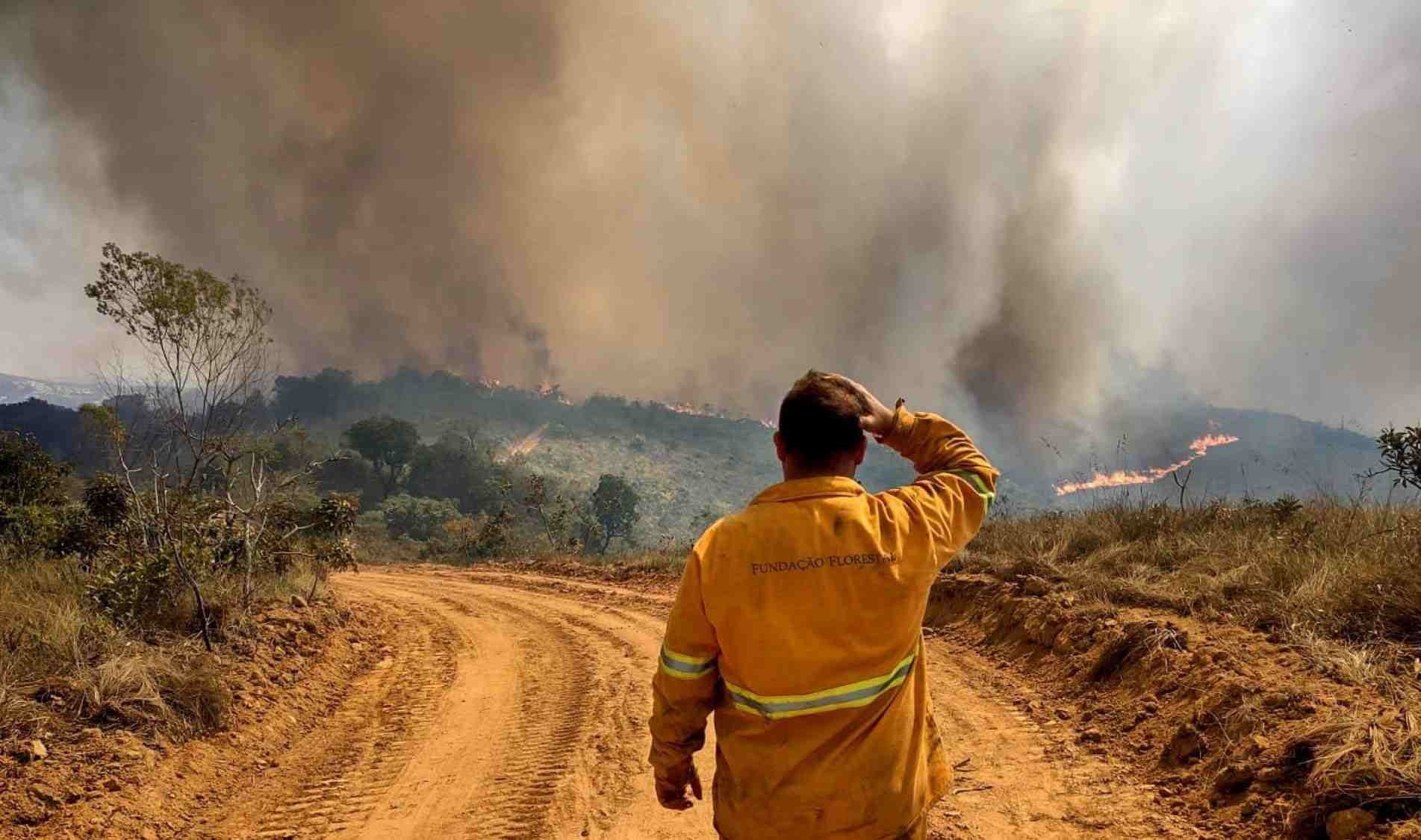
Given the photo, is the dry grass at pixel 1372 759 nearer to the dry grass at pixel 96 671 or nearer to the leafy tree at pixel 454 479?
the dry grass at pixel 96 671

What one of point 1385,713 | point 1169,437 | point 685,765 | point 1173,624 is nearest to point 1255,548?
point 1173,624

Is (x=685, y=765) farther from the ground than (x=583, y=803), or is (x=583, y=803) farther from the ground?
(x=685, y=765)

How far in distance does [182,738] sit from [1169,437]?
742 feet

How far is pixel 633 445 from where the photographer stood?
187 m

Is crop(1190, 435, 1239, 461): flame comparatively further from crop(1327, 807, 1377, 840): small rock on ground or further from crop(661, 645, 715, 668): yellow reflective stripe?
crop(661, 645, 715, 668): yellow reflective stripe

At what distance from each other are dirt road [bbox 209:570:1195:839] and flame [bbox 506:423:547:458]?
15028 centimetres

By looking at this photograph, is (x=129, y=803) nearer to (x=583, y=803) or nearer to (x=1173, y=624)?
(x=583, y=803)

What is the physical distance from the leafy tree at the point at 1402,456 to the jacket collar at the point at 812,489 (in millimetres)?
8435

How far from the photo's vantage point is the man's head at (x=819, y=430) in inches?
72.8

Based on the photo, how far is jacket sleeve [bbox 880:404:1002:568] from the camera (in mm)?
1892

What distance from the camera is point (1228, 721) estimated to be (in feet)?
14.1

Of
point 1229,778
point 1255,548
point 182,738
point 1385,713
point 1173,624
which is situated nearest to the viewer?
point 1385,713

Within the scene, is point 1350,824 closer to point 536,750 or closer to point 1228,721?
point 1228,721

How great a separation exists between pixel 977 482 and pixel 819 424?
0.57 metres
